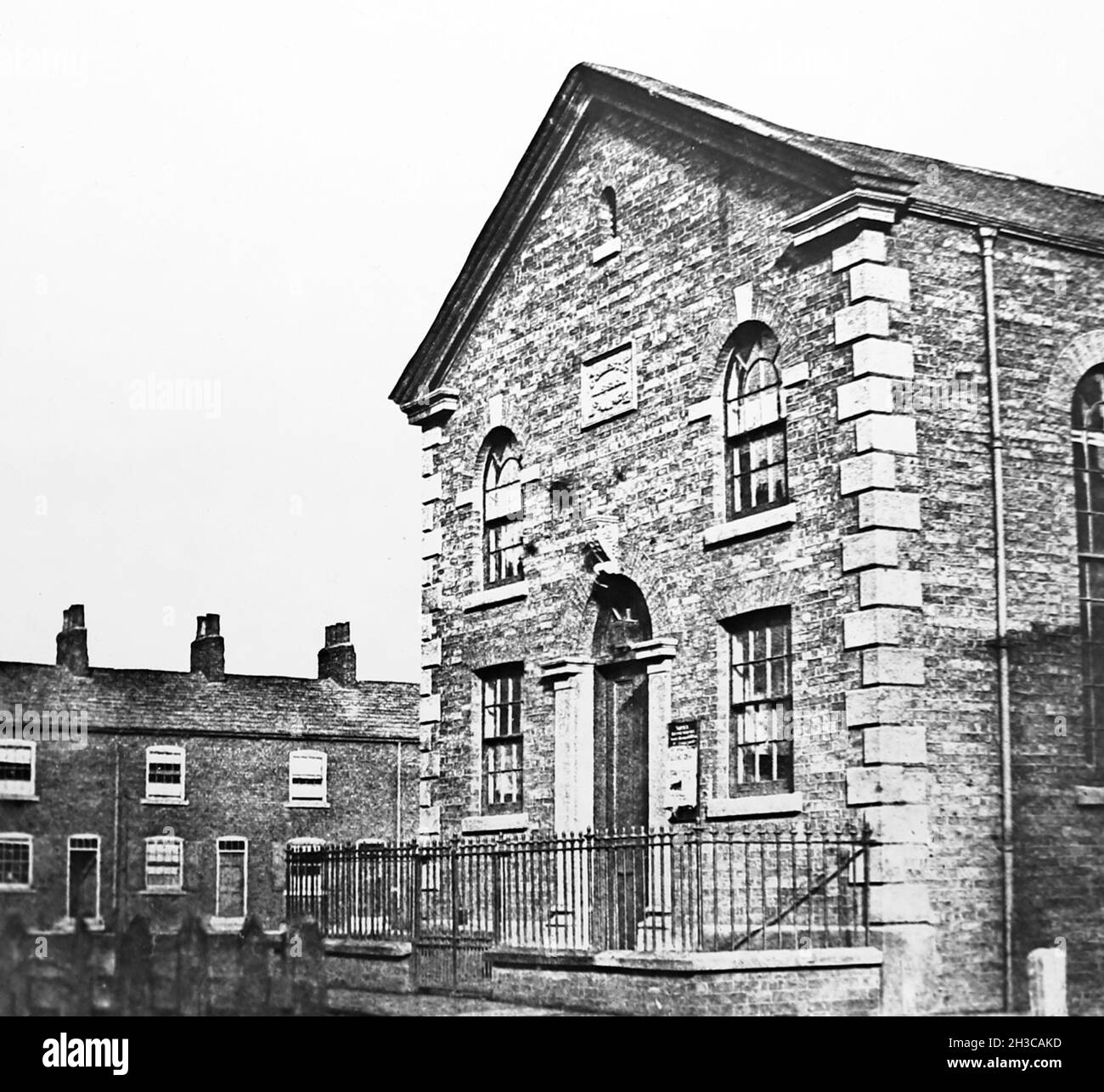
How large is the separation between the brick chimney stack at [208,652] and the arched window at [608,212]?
24399 millimetres

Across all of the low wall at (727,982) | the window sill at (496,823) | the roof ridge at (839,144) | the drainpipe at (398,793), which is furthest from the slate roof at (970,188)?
the drainpipe at (398,793)

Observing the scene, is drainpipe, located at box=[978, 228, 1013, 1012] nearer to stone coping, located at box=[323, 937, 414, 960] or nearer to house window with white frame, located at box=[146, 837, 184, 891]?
stone coping, located at box=[323, 937, 414, 960]

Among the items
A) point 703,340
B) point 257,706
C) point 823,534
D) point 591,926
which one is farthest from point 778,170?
point 257,706

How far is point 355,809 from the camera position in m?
43.3

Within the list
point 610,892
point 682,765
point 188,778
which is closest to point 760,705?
point 682,765

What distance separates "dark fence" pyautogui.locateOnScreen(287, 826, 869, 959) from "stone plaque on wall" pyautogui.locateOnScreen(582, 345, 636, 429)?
14.9 ft

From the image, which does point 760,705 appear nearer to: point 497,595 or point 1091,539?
point 1091,539

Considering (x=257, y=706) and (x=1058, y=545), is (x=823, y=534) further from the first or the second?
(x=257, y=706)

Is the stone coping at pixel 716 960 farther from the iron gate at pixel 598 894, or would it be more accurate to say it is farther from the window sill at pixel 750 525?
the window sill at pixel 750 525

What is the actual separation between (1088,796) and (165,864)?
29.3 meters

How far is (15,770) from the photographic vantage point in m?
40.2

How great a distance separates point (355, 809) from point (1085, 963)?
1174 inches

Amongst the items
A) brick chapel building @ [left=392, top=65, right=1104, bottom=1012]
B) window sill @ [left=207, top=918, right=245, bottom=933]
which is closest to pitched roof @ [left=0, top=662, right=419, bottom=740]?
window sill @ [left=207, top=918, right=245, bottom=933]

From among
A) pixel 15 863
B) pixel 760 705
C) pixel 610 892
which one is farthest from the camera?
pixel 15 863
